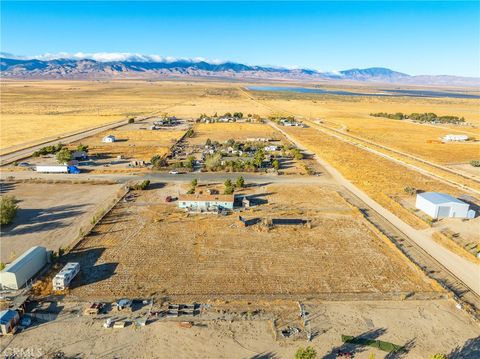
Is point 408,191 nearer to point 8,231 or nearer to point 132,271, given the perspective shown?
point 132,271

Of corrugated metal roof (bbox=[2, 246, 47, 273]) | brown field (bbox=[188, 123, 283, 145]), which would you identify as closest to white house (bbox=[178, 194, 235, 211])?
corrugated metal roof (bbox=[2, 246, 47, 273])

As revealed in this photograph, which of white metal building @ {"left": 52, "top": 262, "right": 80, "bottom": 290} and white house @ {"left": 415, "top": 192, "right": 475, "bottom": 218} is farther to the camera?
white house @ {"left": 415, "top": 192, "right": 475, "bottom": 218}

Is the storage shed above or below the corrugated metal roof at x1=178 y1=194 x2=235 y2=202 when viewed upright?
below

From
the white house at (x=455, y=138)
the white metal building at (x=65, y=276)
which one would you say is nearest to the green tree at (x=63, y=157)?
the white metal building at (x=65, y=276)

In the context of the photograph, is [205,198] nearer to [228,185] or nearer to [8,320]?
[228,185]

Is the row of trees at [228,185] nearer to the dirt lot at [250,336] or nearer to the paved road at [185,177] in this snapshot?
the paved road at [185,177]

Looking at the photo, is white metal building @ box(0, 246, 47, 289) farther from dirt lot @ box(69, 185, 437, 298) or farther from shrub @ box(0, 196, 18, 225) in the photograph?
shrub @ box(0, 196, 18, 225)
